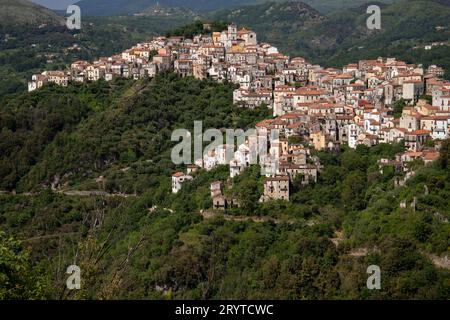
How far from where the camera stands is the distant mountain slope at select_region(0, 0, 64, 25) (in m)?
95.5

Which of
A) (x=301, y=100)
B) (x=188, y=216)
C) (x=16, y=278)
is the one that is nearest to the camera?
(x=16, y=278)

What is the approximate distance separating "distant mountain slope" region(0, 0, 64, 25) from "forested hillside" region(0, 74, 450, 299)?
5826 cm

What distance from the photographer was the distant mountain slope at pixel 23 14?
95.5 m

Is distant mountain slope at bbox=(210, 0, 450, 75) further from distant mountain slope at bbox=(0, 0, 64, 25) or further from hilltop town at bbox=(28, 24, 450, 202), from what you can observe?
hilltop town at bbox=(28, 24, 450, 202)

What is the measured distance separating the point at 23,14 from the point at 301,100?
78.8 m

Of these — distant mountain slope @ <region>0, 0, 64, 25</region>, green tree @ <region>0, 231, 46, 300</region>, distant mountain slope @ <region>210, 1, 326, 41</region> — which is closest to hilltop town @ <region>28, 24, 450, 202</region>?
green tree @ <region>0, 231, 46, 300</region>

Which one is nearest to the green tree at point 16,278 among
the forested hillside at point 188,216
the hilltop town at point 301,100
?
the forested hillside at point 188,216

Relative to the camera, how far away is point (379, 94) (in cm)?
3064

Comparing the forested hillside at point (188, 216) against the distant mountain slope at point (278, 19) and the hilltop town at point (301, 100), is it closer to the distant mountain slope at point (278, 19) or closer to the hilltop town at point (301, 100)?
the hilltop town at point (301, 100)

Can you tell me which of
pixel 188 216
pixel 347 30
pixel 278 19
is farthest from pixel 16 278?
pixel 278 19

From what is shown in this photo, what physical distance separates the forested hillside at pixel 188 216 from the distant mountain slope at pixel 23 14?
58.3 metres

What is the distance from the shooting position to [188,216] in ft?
82.2

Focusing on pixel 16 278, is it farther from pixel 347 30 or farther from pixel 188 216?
pixel 347 30
